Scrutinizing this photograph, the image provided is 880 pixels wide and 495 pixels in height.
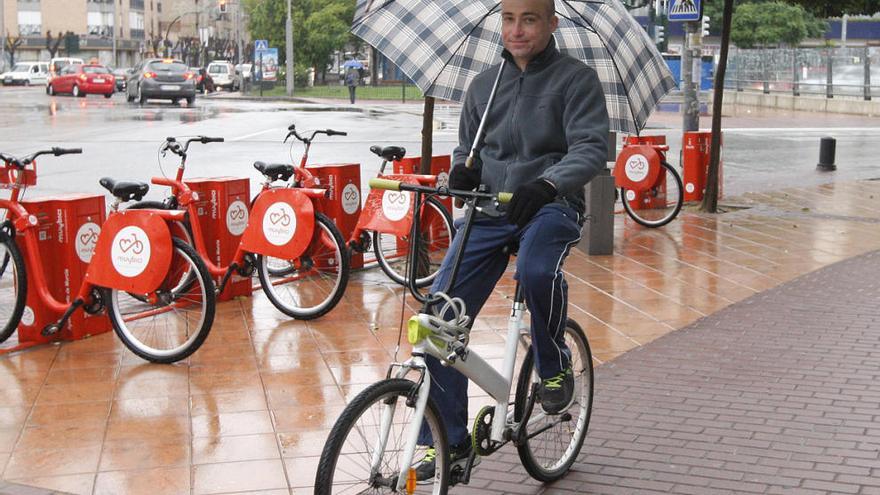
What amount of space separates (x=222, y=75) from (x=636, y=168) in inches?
2030

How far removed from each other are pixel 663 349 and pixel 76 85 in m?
45.9

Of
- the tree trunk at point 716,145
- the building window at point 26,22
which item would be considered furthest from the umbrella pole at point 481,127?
the building window at point 26,22

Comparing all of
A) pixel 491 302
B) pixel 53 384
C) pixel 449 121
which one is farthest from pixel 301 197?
pixel 449 121

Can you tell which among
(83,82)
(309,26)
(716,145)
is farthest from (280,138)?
(309,26)

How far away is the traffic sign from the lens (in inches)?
589

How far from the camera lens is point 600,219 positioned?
10133 millimetres

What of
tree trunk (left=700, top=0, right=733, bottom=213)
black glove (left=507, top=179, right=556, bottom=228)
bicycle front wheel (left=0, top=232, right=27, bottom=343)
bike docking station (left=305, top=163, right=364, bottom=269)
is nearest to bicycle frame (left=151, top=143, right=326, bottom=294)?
bicycle front wheel (left=0, top=232, right=27, bottom=343)

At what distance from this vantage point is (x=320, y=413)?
565cm

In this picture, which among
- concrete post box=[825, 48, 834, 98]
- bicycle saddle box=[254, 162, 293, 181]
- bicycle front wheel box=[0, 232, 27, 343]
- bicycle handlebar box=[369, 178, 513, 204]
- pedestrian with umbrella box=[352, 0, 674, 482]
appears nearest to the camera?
bicycle handlebar box=[369, 178, 513, 204]

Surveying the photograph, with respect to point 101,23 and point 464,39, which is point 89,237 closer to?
point 464,39

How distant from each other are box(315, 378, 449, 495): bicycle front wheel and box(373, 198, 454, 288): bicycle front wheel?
4.77 meters

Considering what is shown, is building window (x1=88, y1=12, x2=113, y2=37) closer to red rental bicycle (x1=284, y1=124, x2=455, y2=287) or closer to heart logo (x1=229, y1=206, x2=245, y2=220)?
red rental bicycle (x1=284, y1=124, x2=455, y2=287)

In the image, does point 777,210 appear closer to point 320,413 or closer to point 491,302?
point 491,302

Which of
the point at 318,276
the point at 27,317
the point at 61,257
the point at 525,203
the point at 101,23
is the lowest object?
the point at 27,317
